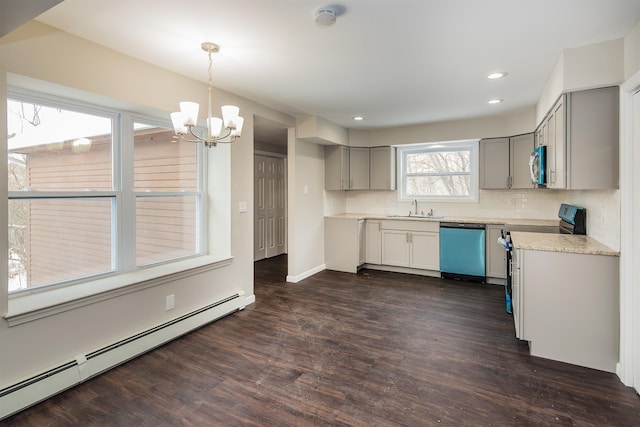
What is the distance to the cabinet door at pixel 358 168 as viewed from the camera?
18.4 feet

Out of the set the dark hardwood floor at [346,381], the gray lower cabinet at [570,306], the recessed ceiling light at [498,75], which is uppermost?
the recessed ceiling light at [498,75]

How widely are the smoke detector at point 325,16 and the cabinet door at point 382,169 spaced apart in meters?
3.70

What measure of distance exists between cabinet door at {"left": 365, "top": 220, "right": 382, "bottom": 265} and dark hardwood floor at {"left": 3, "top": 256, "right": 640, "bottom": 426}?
6.33 ft

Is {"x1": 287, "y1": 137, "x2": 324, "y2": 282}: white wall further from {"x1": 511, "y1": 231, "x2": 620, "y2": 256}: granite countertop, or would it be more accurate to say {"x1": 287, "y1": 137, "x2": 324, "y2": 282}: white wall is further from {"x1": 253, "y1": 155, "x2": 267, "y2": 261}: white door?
{"x1": 511, "y1": 231, "x2": 620, "y2": 256}: granite countertop

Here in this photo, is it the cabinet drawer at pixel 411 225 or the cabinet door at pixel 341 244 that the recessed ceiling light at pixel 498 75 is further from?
the cabinet door at pixel 341 244

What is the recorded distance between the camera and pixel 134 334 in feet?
8.63

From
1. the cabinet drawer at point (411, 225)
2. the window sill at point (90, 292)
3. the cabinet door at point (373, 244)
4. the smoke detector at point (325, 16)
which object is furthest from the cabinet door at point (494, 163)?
the window sill at point (90, 292)

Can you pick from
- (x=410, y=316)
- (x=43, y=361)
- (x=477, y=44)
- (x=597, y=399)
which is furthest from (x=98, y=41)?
(x=597, y=399)

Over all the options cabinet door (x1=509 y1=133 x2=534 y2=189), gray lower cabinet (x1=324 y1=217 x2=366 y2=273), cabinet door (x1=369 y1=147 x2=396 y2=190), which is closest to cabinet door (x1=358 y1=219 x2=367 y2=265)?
gray lower cabinet (x1=324 y1=217 x2=366 y2=273)

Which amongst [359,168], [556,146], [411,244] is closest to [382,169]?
[359,168]

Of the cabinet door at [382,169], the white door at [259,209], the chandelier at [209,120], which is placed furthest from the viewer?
the white door at [259,209]

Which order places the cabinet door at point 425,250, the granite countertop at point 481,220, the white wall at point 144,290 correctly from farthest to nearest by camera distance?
the cabinet door at point 425,250, the granite countertop at point 481,220, the white wall at point 144,290

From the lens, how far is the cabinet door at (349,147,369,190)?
5602 mm

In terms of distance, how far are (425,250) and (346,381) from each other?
10.3 feet
